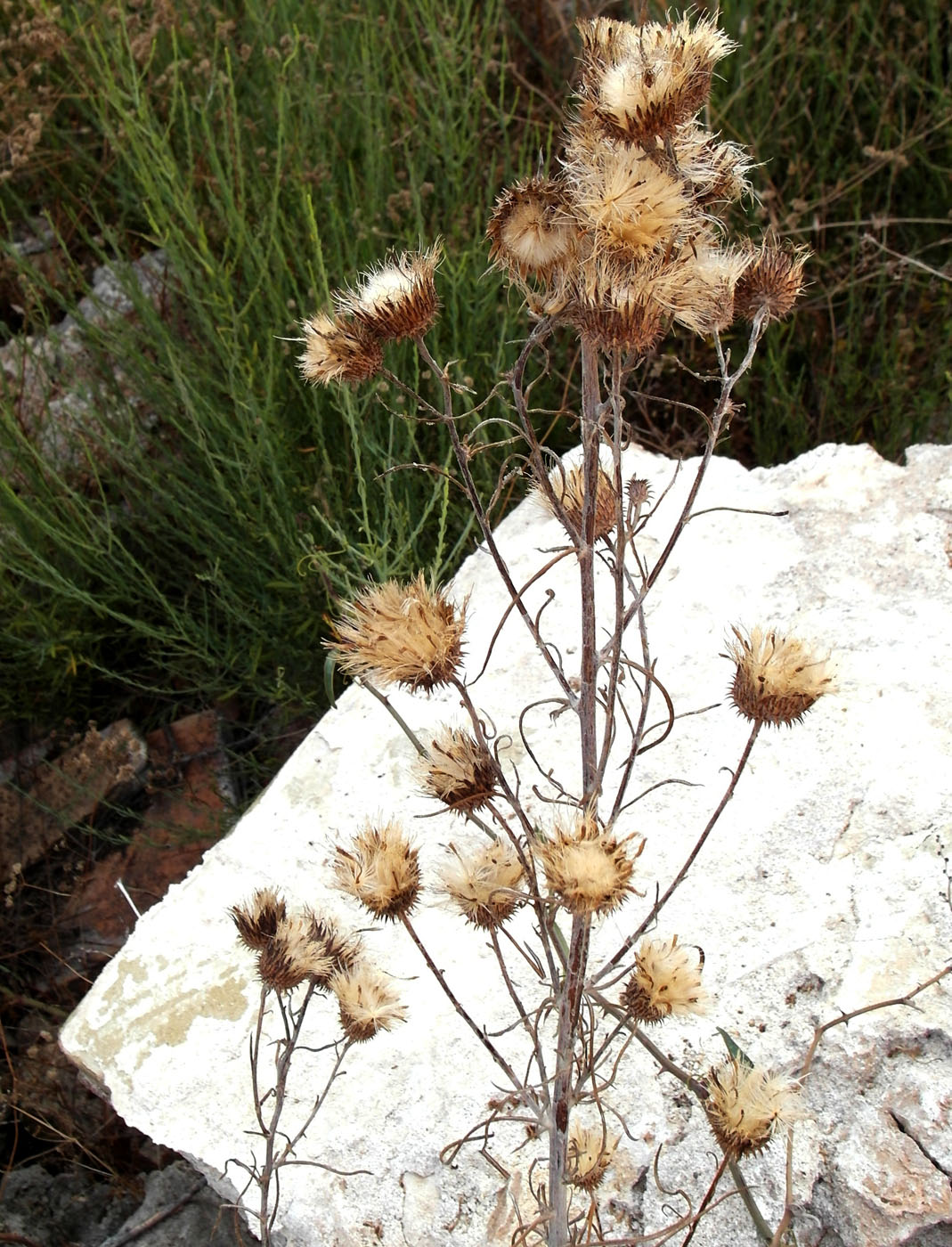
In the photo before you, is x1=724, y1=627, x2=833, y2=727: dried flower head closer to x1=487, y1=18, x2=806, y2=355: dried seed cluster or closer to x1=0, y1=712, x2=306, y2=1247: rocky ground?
x1=487, y1=18, x2=806, y2=355: dried seed cluster

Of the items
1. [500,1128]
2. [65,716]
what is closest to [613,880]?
[500,1128]

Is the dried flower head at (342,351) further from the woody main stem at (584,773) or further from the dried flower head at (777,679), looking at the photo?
the dried flower head at (777,679)

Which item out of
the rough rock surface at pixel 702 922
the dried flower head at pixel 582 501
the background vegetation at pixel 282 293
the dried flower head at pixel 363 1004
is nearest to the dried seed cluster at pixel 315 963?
the dried flower head at pixel 363 1004

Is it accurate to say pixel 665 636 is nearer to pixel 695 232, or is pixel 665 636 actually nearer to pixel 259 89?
pixel 695 232

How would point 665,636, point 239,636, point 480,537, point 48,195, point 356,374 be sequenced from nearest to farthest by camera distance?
point 356,374, point 665,636, point 480,537, point 239,636, point 48,195

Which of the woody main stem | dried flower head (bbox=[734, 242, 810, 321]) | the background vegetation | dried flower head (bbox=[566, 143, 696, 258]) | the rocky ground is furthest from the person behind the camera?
the background vegetation

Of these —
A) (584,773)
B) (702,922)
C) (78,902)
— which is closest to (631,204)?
(584,773)

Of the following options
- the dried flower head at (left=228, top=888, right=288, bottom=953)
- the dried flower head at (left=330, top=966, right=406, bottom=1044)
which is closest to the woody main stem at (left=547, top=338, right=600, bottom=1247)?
the dried flower head at (left=330, top=966, right=406, bottom=1044)
